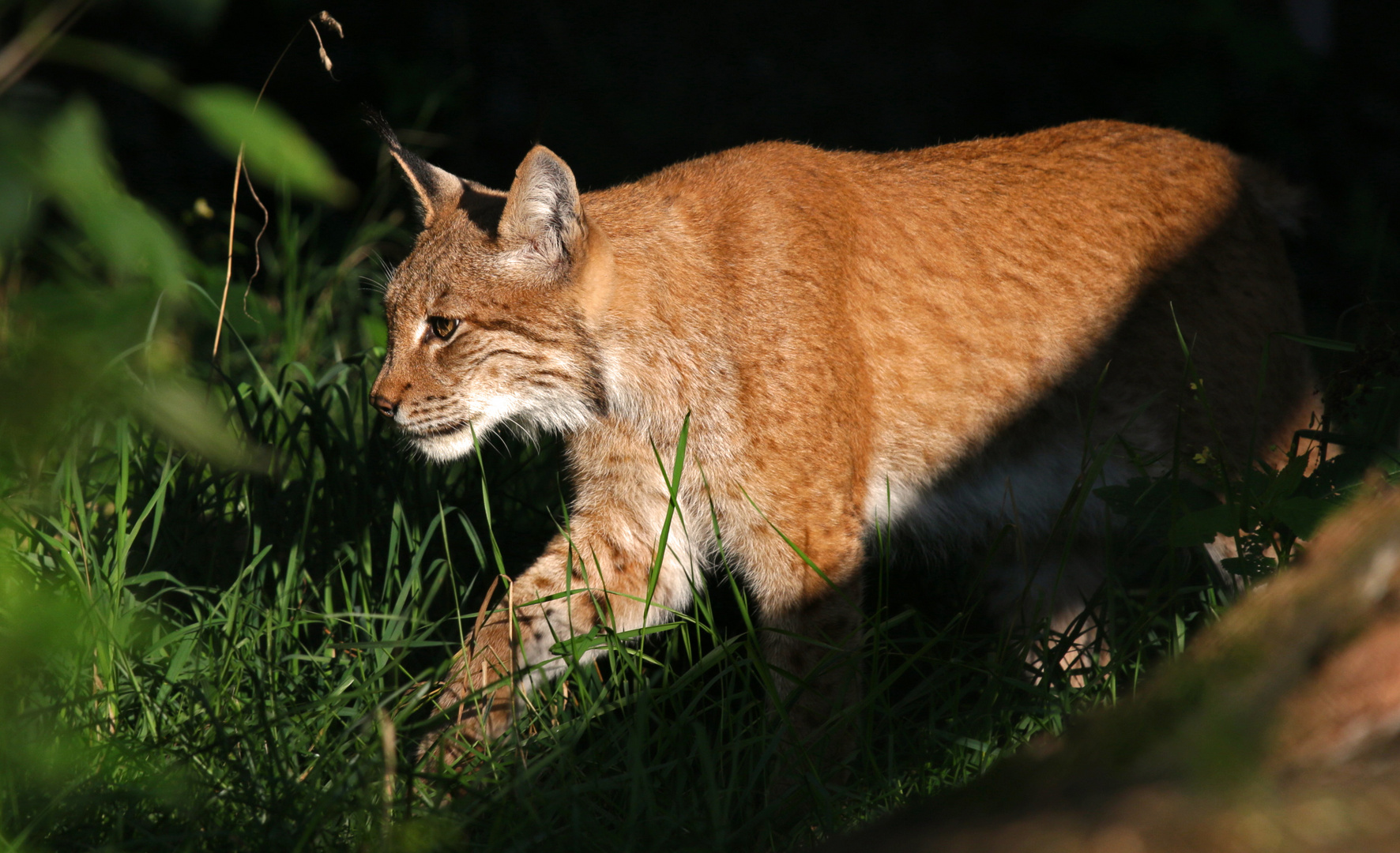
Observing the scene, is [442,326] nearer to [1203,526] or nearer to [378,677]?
[378,677]

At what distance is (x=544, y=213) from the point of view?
3.03 m

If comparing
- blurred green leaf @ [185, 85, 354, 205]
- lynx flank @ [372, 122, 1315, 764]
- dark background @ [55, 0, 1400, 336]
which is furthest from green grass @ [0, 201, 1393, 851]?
dark background @ [55, 0, 1400, 336]

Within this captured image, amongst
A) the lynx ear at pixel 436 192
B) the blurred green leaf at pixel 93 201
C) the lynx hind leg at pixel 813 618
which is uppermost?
the lynx ear at pixel 436 192

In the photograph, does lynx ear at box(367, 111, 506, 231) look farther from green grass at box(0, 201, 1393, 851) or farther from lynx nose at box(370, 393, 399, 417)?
green grass at box(0, 201, 1393, 851)

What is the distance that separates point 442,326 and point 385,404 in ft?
0.88

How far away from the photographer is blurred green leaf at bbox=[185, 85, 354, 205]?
90 centimetres

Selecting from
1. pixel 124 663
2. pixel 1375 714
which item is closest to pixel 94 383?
pixel 1375 714

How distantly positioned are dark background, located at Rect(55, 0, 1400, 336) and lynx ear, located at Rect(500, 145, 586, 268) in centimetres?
264

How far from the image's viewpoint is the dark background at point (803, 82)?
555 cm

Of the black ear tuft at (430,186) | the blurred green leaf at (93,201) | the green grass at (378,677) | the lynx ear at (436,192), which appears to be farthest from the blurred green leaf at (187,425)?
the black ear tuft at (430,186)

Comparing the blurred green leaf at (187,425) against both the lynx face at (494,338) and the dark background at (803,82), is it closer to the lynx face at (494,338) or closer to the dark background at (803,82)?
the lynx face at (494,338)

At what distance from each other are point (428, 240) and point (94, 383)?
8.56 ft

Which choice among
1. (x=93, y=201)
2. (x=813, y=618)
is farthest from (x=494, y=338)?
(x=93, y=201)

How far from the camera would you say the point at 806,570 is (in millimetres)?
2930
